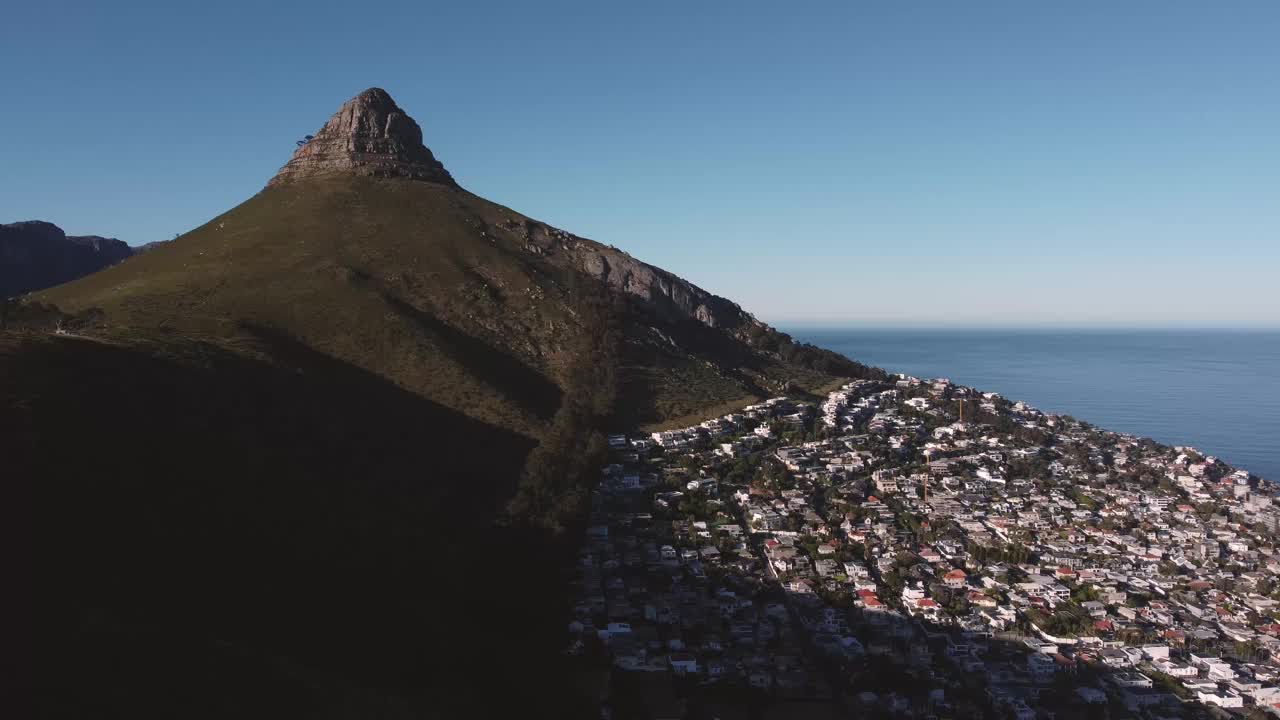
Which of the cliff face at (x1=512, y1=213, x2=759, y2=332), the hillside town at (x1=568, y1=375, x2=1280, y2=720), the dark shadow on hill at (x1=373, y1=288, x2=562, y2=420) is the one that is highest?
the cliff face at (x1=512, y1=213, x2=759, y2=332)

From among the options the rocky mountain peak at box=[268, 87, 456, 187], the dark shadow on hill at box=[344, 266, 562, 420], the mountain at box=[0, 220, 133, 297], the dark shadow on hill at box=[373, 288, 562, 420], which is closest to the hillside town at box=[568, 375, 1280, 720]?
the dark shadow on hill at box=[373, 288, 562, 420]

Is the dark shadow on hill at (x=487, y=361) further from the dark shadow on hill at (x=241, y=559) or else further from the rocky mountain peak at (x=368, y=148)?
the rocky mountain peak at (x=368, y=148)

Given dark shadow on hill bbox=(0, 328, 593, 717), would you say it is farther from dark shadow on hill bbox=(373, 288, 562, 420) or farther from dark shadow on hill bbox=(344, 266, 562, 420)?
dark shadow on hill bbox=(344, 266, 562, 420)

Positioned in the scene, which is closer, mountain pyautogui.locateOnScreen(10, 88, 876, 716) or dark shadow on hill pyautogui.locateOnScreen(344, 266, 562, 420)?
mountain pyautogui.locateOnScreen(10, 88, 876, 716)

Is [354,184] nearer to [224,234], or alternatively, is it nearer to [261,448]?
[224,234]

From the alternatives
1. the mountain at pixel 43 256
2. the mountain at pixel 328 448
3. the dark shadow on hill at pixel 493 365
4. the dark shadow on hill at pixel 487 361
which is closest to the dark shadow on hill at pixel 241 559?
the mountain at pixel 328 448

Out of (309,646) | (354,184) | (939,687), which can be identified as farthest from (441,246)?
(939,687)

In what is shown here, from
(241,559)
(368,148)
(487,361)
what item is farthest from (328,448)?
(368,148)
